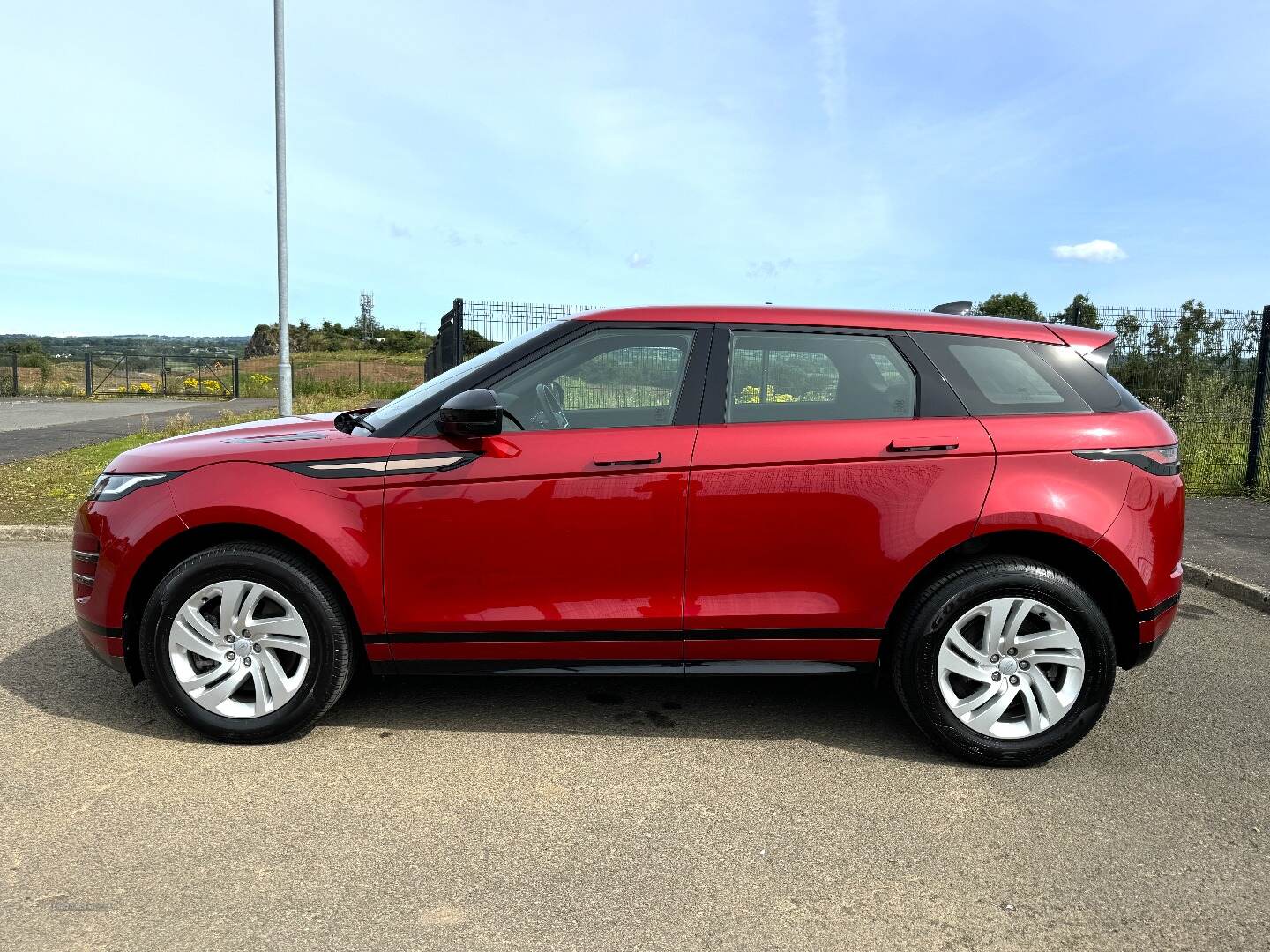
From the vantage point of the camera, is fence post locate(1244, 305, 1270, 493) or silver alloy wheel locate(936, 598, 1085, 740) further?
fence post locate(1244, 305, 1270, 493)

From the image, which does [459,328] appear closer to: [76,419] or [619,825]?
[619,825]

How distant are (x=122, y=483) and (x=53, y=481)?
767 cm

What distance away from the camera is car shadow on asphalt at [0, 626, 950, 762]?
12.3 feet

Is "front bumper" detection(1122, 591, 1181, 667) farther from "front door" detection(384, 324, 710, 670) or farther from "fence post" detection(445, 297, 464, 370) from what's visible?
"fence post" detection(445, 297, 464, 370)

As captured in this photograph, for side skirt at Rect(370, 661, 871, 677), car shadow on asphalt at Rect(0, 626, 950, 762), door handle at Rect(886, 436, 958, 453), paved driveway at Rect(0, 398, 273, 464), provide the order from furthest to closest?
paved driveway at Rect(0, 398, 273, 464)
car shadow on asphalt at Rect(0, 626, 950, 762)
side skirt at Rect(370, 661, 871, 677)
door handle at Rect(886, 436, 958, 453)

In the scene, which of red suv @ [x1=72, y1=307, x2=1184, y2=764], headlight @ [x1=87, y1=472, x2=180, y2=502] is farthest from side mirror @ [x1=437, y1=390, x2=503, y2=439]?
headlight @ [x1=87, y1=472, x2=180, y2=502]

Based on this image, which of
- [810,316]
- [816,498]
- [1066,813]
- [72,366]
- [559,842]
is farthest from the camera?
[72,366]

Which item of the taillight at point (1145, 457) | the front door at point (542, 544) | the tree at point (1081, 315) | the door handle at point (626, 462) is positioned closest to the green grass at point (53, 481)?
the front door at point (542, 544)

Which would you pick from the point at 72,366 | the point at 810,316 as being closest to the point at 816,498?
the point at 810,316

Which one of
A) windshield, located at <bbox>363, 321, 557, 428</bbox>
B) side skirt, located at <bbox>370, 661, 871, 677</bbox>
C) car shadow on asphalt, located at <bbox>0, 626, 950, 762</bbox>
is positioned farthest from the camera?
car shadow on asphalt, located at <bbox>0, 626, 950, 762</bbox>

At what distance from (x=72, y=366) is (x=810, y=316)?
37393mm

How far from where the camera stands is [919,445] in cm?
340

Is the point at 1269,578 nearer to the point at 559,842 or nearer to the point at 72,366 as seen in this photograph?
the point at 559,842

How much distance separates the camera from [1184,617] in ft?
18.2
